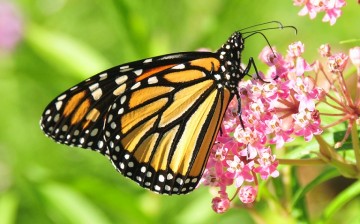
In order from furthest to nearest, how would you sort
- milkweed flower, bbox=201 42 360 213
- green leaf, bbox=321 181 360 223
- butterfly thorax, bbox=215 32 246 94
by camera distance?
butterfly thorax, bbox=215 32 246 94
green leaf, bbox=321 181 360 223
milkweed flower, bbox=201 42 360 213

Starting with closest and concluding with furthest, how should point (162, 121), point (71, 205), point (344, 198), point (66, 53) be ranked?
point (344, 198)
point (162, 121)
point (71, 205)
point (66, 53)

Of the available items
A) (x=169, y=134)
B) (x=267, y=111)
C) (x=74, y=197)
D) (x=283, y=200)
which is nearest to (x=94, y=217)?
(x=74, y=197)

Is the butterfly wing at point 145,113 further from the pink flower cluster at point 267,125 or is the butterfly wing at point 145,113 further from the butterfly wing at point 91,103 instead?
the pink flower cluster at point 267,125

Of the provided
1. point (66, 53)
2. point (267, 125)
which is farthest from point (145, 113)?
point (66, 53)

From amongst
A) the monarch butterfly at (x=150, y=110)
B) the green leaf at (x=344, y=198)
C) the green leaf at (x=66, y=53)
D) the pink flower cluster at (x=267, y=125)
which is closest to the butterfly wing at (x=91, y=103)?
the monarch butterfly at (x=150, y=110)

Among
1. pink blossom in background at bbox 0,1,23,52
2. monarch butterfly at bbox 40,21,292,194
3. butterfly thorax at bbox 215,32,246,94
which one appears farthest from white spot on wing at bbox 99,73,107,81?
pink blossom in background at bbox 0,1,23,52

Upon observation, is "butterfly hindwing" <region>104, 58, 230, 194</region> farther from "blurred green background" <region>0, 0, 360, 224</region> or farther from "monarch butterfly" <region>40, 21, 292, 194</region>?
"blurred green background" <region>0, 0, 360, 224</region>

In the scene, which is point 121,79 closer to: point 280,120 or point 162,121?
point 162,121

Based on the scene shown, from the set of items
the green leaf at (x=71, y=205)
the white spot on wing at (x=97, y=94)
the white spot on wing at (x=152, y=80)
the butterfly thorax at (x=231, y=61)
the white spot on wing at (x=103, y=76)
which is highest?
the butterfly thorax at (x=231, y=61)
